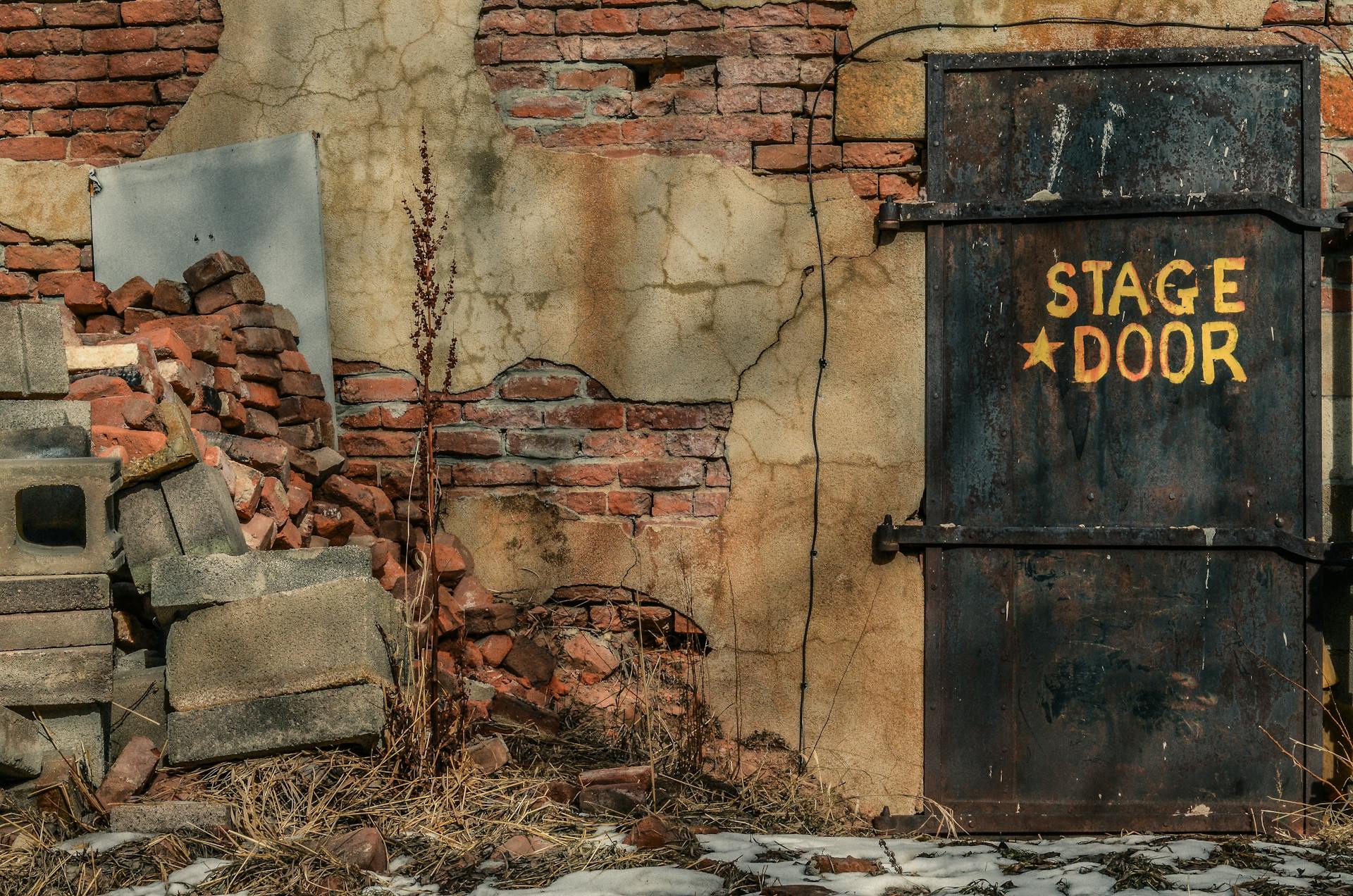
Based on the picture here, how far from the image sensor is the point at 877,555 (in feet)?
12.1

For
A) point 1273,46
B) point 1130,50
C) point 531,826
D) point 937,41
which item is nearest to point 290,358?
point 531,826

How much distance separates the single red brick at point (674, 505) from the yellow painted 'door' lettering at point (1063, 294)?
124 centimetres

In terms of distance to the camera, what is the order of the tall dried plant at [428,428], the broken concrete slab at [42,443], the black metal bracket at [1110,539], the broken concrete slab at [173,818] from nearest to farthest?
the broken concrete slab at [173,818]
the broken concrete slab at [42,443]
the tall dried plant at [428,428]
the black metal bracket at [1110,539]

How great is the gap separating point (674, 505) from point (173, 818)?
5.41ft

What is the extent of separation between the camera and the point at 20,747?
2807 mm

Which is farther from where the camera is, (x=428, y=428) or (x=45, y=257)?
(x=45, y=257)

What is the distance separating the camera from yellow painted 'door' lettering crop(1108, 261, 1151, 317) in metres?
3.62

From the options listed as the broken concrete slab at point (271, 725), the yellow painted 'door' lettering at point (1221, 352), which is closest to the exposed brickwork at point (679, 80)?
the yellow painted 'door' lettering at point (1221, 352)

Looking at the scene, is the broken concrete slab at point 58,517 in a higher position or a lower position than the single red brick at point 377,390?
lower

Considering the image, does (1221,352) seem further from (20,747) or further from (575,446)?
(20,747)

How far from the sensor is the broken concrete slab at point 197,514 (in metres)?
2.98

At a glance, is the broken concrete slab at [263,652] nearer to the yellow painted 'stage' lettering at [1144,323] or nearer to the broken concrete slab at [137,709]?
the broken concrete slab at [137,709]

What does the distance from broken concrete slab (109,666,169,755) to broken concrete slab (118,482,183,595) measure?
24 centimetres

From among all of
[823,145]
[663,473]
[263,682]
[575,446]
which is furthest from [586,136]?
[263,682]
